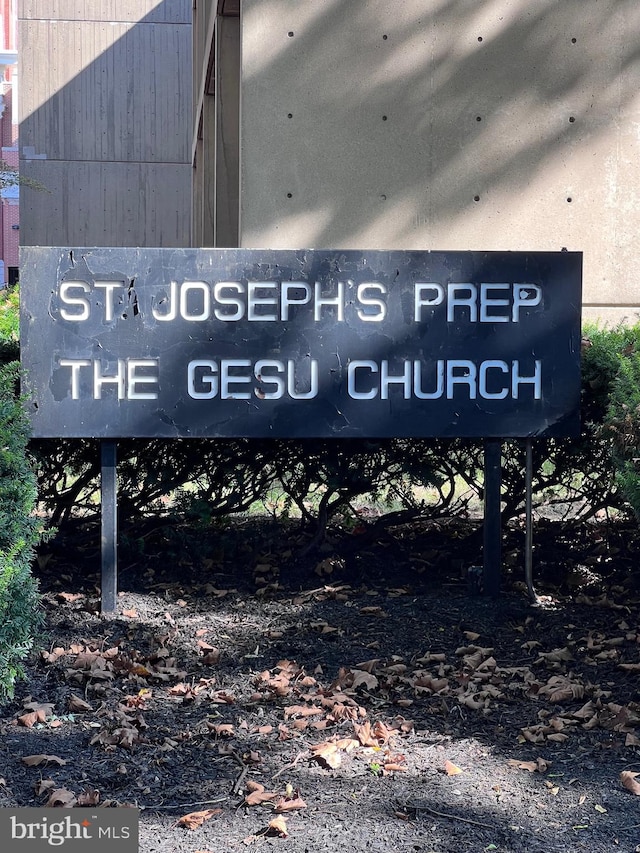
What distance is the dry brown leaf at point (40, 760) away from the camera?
3.09m

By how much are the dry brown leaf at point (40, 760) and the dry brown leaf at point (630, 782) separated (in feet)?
5.95

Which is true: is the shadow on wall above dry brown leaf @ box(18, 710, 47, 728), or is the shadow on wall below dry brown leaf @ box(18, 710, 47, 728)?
above

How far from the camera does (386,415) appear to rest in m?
4.82

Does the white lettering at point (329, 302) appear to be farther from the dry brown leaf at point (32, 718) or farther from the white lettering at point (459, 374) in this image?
the dry brown leaf at point (32, 718)

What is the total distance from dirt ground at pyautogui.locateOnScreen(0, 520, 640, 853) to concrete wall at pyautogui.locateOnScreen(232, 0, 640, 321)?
7.13 feet

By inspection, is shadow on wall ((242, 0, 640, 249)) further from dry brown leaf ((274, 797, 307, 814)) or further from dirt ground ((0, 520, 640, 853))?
dry brown leaf ((274, 797, 307, 814))

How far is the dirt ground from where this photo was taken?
2791mm

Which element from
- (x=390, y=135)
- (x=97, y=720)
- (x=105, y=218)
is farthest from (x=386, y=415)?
(x=105, y=218)

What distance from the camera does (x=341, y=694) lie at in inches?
148

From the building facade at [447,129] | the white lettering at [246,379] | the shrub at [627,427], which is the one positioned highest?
the building facade at [447,129]

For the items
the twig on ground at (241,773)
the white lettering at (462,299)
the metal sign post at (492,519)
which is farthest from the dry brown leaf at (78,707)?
the white lettering at (462,299)

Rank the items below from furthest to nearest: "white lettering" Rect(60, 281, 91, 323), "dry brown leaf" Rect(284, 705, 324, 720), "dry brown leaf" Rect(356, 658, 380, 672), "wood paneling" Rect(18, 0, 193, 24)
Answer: "wood paneling" Rect(18, 0, 193, 24) → "white lettering" Rect(60, 281, 91, 323) → "dry brown leaf" Rect(356, 658, 380, 672) → "dry brown leaf" Rect(284, 705, 324, 720)

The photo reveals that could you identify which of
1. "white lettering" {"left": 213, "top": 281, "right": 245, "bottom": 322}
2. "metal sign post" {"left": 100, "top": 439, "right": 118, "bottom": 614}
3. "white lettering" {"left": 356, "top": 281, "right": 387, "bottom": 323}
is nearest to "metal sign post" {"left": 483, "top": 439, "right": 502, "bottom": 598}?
"white lettering" {"left": 356, "top": 281, "right": 387, "bottom": 323}

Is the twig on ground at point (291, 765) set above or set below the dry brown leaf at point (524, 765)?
Result: above
